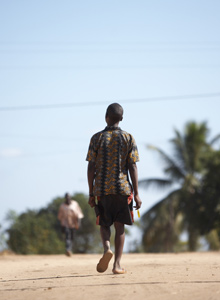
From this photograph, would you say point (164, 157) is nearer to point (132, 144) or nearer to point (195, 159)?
point (195, 159)

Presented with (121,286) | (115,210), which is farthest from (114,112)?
(121,286)

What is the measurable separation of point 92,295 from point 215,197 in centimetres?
3386

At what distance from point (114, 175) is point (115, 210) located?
1.55 feet

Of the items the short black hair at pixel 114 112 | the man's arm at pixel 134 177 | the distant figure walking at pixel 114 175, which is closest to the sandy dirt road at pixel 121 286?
the distant figure walking at pixel 114 175

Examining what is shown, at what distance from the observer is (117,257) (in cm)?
873

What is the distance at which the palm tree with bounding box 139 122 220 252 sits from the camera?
45000 mm

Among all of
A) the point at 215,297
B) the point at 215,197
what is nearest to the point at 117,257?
the point at 215,297

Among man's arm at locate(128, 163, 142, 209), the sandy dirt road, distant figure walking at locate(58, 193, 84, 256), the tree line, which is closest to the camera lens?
the sandy dirt road

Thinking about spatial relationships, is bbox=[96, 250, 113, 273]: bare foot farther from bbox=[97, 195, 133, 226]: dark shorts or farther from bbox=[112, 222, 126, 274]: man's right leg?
bbox=[97, 195, 133, 226]: dark shorts

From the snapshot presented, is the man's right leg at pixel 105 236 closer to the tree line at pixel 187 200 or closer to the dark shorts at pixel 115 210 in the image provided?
the dark shorts at pixel 115 210

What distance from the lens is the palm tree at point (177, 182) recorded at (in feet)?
148

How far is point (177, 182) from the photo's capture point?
4741cm

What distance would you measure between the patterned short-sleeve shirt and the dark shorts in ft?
0.33

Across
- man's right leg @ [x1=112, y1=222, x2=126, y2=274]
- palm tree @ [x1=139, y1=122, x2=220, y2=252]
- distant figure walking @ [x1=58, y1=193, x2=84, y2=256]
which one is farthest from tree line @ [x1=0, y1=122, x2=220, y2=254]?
man's right leg @ [x1=112, y1=222, x2=126, y2=274]
